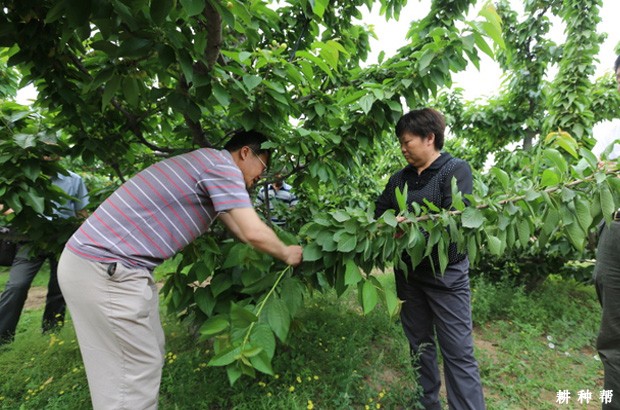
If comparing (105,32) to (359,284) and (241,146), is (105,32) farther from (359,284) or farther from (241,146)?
(359,284)

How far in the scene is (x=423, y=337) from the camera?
223 centimetres

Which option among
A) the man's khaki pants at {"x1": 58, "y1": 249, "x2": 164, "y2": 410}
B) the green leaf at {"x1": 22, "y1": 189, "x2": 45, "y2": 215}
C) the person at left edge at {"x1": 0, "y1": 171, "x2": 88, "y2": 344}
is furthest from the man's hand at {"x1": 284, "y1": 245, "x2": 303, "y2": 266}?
the person at left edge at {"x1": 0, "y1": 171, "x2": 88, "y2": 344}

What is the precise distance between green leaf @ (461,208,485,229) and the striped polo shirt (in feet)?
3.05

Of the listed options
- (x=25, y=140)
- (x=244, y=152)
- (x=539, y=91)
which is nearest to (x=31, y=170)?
(x=25, y=140)

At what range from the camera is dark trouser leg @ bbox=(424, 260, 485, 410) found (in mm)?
1905

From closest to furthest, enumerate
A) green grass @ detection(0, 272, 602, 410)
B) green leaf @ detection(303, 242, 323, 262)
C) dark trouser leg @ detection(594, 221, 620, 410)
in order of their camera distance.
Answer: green leaf @ detection(303, 242, 323, 262) < dark trouser leg @ detection(594, 221, 620, 410) < green grass @ detection(0, 272, 602, 410)

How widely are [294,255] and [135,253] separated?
2.42 feet

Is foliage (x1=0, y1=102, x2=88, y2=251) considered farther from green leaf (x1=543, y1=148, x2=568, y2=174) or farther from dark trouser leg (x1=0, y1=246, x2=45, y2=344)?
green leaf (x1=543, y1=148, x2=568, y2=174)

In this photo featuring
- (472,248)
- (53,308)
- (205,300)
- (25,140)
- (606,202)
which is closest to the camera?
(606,202)

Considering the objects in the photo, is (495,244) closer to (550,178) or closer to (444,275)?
(550,178)

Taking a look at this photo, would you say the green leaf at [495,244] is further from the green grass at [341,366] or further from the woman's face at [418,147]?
the green grass at [341,366]

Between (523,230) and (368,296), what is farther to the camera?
(368,296)

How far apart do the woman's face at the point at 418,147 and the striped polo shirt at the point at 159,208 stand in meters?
1.05

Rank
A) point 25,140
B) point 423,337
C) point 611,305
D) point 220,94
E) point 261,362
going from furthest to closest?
point 423,337, point 611,305, point 25,140, point 220,94, point 261,362
